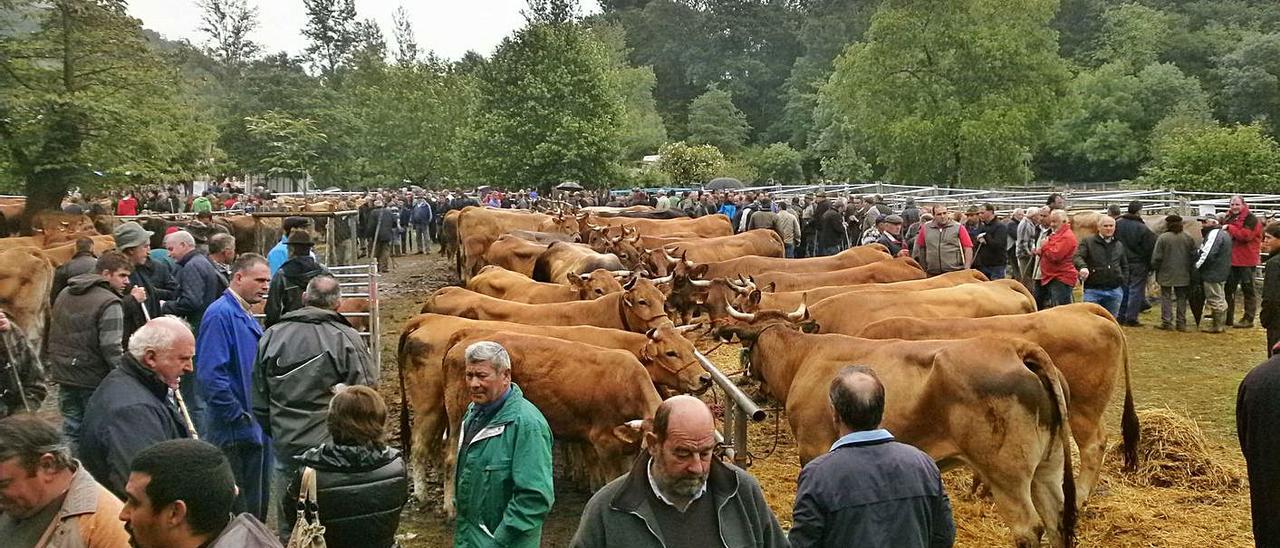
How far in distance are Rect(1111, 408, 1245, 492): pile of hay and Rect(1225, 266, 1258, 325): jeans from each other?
7.65 meters

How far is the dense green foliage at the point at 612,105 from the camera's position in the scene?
20.2m

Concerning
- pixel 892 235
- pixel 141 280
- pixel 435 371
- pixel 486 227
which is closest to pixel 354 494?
pixel 435 371

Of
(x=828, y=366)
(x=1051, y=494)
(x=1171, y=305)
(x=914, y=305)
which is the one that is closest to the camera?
(x=1051, y=494)

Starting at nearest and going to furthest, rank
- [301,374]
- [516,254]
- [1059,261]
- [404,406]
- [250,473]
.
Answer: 1. [301,374]
2. [250,473]
3. [404,406]
4. [1059,261]
5. [516,254]

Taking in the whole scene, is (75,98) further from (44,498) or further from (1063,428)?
(1063,428)

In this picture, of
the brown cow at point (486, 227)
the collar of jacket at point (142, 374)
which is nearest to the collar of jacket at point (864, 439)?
the collar of jacket at point (142, 374)

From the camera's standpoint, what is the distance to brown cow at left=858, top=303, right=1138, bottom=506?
7.77 m

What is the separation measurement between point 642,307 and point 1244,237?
10.2 metres

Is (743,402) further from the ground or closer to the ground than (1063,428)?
further from the ground

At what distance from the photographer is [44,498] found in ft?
10.3

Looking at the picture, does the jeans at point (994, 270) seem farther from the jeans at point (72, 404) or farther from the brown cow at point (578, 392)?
the jeans at point (72, 404)

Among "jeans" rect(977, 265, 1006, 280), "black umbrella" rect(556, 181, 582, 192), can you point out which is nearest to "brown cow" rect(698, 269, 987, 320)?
"jeans" rect(977, 265, 1006, 280)

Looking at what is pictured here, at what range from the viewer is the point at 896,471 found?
3742 mm

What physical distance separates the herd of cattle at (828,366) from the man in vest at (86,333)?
221 cm
